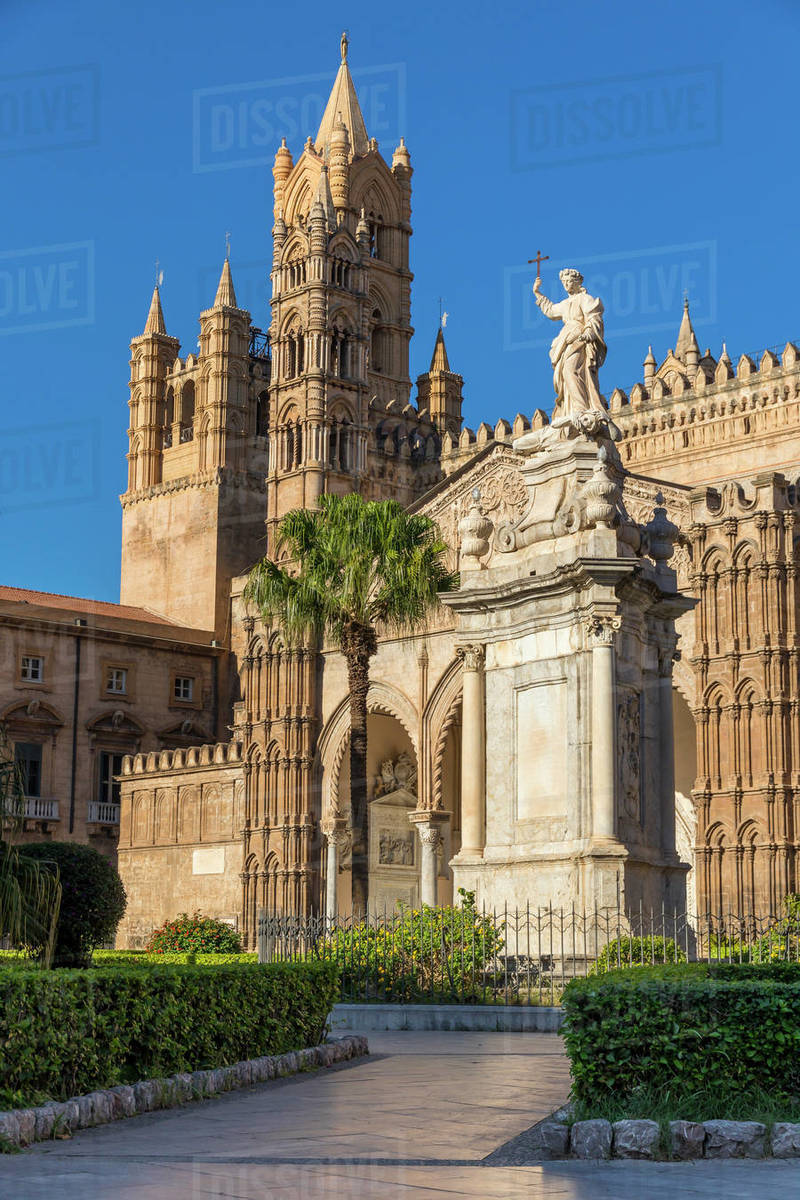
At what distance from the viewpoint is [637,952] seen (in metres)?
15.8

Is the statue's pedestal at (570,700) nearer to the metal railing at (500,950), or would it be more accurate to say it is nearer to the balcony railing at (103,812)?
the metal railing at (500,950)

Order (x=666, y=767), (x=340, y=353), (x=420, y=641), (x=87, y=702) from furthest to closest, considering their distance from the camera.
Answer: (x=340, y=353)
(x=87, y=702)
(x=420, y=641)
(x=666, y=767)

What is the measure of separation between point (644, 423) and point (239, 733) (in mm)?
17543

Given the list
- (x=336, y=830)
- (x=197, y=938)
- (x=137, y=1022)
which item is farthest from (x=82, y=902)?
(x=336, y=830)

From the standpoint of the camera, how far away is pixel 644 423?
183 ft

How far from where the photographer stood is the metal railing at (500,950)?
1611cm

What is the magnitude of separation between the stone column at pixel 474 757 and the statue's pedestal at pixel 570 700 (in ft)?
0.05

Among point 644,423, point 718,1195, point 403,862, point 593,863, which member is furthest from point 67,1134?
point 644,423

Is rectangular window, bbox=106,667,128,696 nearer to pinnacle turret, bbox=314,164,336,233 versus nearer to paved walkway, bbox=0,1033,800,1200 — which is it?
pinnacle turret, bbox=314,164,336,233

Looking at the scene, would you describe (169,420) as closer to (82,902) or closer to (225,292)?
(225,292)

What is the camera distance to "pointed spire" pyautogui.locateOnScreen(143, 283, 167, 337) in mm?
71812

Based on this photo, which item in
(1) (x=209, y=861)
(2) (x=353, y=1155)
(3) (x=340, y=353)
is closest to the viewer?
(2) (x=353, y=1155)

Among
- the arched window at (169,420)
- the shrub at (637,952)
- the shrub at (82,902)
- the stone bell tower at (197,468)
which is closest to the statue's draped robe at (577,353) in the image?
the shrub at (637,952)

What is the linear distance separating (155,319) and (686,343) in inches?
922
